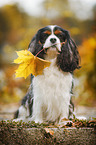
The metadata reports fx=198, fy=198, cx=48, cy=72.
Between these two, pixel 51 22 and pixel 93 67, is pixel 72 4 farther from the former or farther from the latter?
pixel 93 67

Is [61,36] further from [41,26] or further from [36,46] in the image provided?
[41,26]

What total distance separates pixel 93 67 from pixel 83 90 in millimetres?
839

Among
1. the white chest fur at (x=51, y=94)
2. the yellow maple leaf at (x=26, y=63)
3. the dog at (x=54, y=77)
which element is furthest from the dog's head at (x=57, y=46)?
the yellow maple leaf at (x=26, y=63)

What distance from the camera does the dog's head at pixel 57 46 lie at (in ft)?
8.13

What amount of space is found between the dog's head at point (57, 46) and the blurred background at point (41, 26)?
4014mm

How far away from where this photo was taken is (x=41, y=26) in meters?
7.72

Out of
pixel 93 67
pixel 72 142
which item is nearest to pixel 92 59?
pixel 93 67

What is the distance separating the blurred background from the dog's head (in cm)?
401

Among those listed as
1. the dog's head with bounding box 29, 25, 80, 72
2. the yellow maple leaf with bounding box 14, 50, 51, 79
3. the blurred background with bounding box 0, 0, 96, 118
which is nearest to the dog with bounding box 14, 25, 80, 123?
the dog's head with bounding box 29, 25, 80, 72

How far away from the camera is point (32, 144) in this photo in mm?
2072

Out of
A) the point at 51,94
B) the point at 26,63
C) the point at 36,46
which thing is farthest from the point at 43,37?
the point at 51,94

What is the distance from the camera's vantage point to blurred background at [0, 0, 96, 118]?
263 inches

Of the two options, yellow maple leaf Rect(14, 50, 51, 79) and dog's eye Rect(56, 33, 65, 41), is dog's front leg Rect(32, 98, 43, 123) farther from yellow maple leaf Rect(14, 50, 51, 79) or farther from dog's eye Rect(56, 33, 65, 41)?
dog's eye Rect(56, 33, 65, 41)

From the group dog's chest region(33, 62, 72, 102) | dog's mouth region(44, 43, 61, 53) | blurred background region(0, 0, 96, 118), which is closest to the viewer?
dog's mouth region(44, 43, 61, 53)
